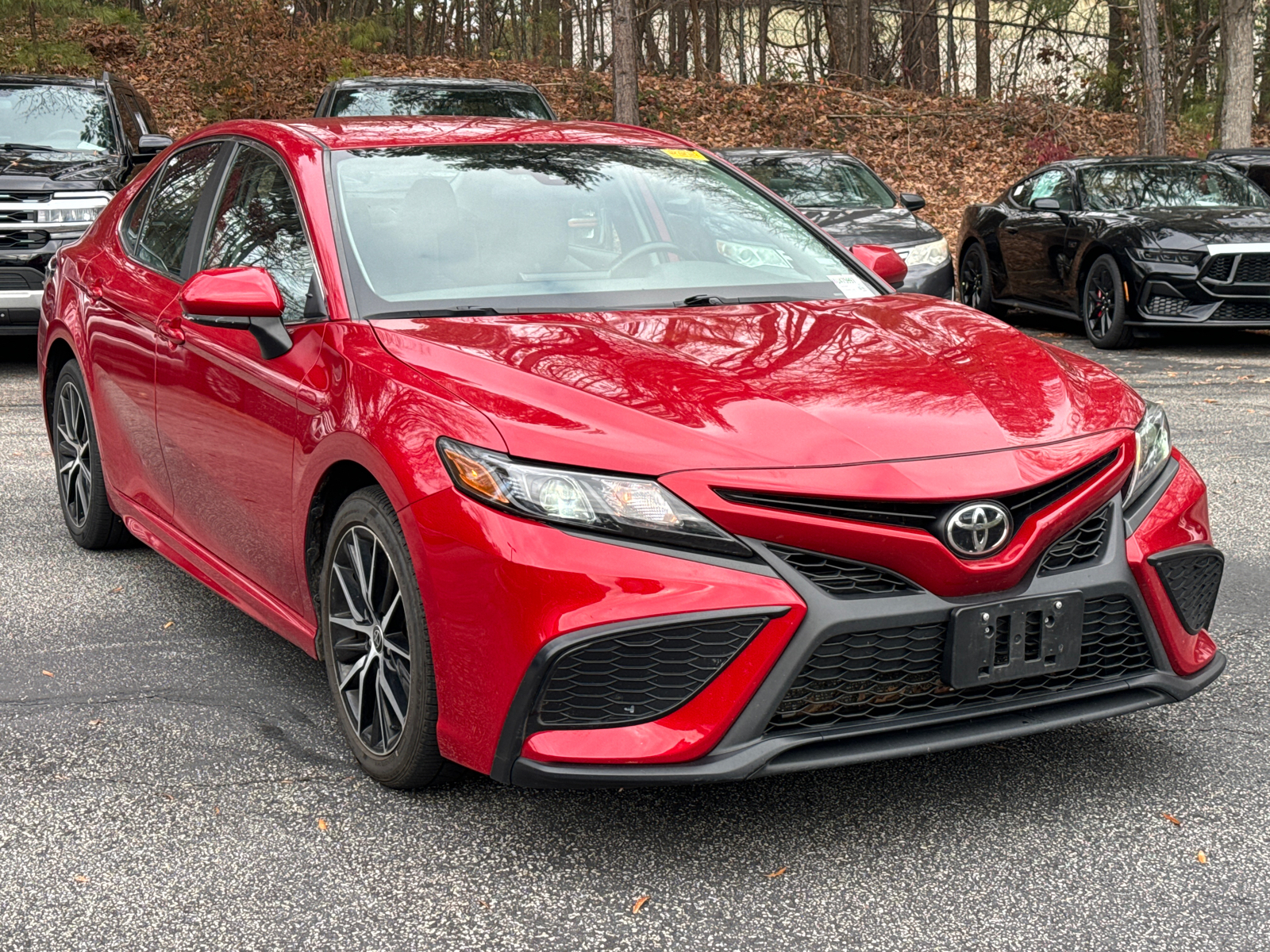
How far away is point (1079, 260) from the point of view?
11.7 m

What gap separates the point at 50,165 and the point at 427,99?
3.52 metres

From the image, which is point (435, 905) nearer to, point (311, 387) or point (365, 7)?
point (311, 387)

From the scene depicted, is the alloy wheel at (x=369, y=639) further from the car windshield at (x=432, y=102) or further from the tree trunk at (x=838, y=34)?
the tree trunk at (x=838, y=34)

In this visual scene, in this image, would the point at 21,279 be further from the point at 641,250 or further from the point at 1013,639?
the point at 1013,639

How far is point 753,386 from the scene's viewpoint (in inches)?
122

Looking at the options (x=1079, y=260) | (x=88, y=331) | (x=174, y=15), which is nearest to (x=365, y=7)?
(x=174, y=15)

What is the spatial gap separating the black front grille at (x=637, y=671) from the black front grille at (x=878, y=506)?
9.0 inches

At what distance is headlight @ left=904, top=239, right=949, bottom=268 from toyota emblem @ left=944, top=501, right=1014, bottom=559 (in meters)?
8.33

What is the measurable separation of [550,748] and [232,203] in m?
2.32

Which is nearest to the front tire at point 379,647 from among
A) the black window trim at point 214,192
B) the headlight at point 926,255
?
the black window trim at point 214,192

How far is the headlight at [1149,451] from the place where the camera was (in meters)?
3.14

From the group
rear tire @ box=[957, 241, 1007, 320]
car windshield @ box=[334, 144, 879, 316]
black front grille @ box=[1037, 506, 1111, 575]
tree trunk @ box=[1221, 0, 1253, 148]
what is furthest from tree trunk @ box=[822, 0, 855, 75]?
black front grille @ box=[1037, 506, 1111, 575]

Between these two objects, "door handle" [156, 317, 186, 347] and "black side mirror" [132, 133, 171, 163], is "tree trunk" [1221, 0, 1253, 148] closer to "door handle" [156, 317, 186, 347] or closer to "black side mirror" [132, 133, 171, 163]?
"black side mirror" [132, 133, 171, 163]

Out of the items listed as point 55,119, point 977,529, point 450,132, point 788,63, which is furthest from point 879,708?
point 788,63
